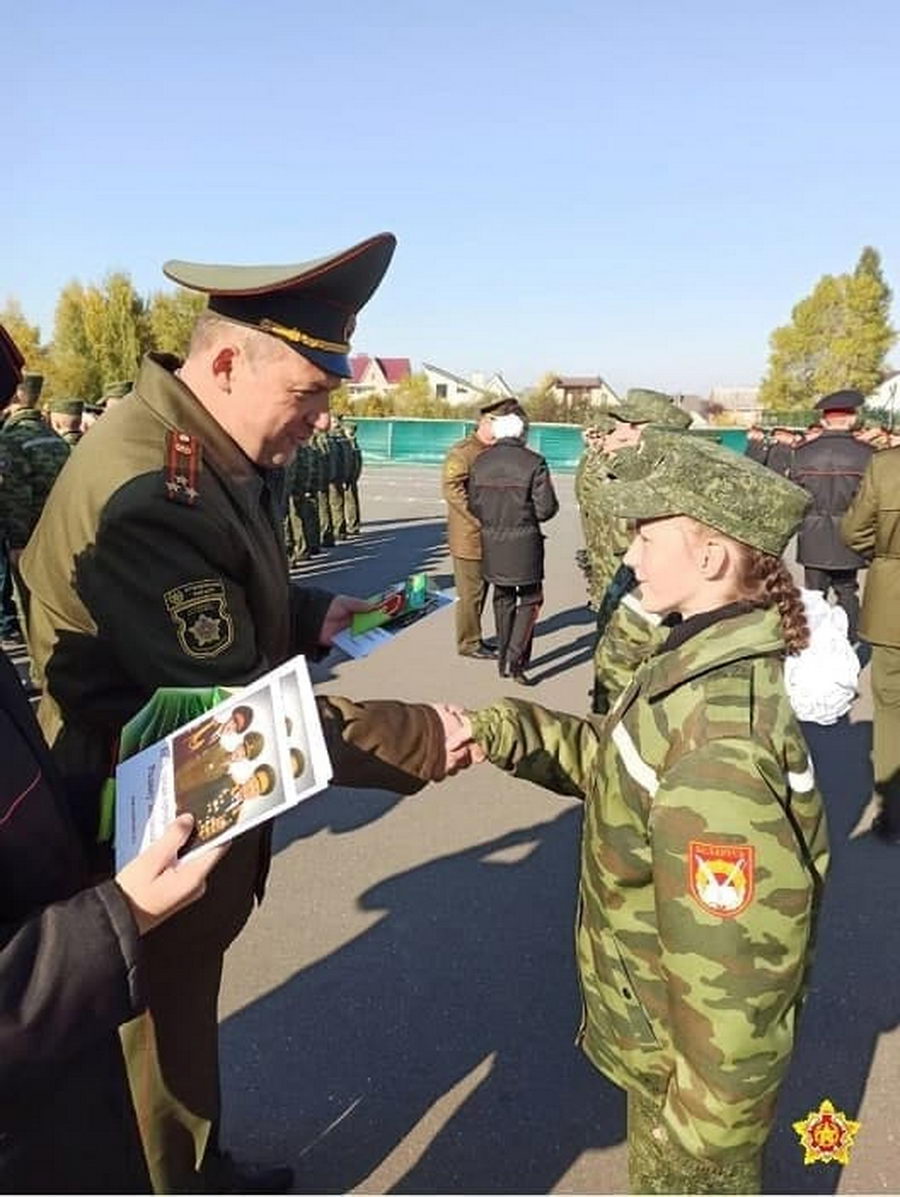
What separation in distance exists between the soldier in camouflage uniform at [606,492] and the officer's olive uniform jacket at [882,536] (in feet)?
3.23

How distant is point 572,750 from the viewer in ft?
6.59

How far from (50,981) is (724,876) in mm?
991

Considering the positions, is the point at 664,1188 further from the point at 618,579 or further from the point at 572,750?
the point at 618,579

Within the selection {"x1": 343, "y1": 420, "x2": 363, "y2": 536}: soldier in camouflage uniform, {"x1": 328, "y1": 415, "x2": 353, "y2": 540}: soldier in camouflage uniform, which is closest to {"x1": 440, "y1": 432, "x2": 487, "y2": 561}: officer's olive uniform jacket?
{"x1": 328, "y1": 415, "x2": 353, "y2": 540}: soldier in camouflage uniform

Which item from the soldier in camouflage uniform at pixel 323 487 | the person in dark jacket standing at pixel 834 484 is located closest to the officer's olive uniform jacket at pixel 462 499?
the person in dark jacket standing at pixel 834 484

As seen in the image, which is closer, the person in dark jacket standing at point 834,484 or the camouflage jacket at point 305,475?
the person in dark jacket standing at point 834,484

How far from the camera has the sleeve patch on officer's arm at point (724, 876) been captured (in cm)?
143

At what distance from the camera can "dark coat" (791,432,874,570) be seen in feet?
24.2

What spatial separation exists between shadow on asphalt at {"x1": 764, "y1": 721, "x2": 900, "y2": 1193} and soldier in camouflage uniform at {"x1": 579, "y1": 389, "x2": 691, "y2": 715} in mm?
1131

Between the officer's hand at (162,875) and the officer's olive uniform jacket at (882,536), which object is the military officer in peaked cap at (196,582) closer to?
the officer's hand at (162,875)

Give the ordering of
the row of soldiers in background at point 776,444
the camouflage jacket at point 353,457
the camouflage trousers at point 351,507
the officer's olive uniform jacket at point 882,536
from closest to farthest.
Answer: the officer's olive uniform jacket at point 882,536 → the camouflage jacket at point 353,457 → the camouflage trousers at point 351,507 → the row of soldiers in background at point 776,444

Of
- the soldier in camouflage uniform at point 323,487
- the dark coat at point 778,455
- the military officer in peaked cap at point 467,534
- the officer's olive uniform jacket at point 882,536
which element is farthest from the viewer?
the dark coat at point 778,455

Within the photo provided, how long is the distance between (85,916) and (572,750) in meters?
1.14

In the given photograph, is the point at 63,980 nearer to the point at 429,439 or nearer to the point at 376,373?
the point at 429,439
